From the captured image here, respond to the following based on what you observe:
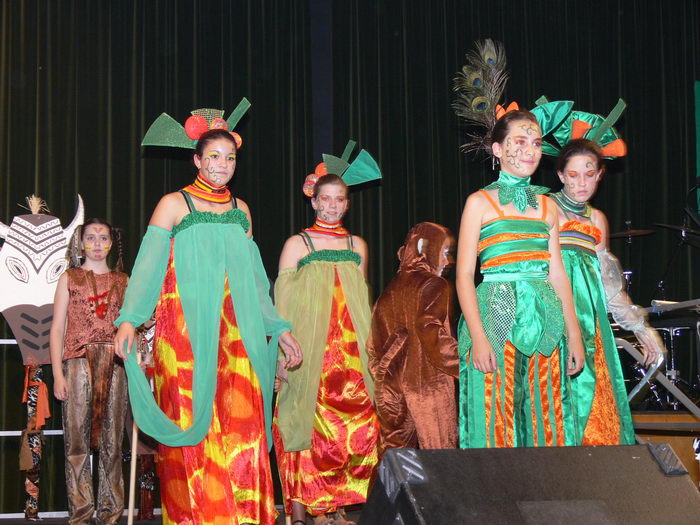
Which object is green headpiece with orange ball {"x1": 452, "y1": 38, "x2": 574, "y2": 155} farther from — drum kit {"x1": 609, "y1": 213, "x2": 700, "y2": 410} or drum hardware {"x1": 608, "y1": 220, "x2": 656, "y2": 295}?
drum hardware {"x1": 608, "y1": 220, "x2": 656, "y2": 295}

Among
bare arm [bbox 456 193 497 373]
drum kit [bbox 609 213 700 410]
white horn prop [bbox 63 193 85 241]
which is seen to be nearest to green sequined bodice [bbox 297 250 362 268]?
bare arm [bbox 456 193 497 373]

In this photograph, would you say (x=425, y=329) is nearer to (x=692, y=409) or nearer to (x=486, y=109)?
(x=486, y=109)

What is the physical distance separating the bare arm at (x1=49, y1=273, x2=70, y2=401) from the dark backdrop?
100 centimetres

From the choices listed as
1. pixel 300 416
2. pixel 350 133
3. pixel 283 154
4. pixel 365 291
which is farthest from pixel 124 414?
pixel 350 133

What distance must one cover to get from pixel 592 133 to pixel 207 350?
84.9 inches

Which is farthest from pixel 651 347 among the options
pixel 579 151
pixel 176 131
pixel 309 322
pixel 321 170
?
pixel 176 131

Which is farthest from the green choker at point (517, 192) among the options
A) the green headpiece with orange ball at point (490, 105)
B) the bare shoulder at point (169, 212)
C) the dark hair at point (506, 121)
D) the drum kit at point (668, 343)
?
the drum kit at point (668, 343)

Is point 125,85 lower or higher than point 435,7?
lower

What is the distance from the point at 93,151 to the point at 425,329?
3.09 meters

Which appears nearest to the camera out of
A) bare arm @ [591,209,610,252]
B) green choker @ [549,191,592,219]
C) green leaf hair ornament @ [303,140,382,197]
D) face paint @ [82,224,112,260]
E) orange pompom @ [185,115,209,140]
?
orange pompom @ [185,115,209,140]

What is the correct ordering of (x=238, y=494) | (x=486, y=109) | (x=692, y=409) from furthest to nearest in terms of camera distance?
1. (x=692, y=409)
2. (x=486, y=109)
3. (x=238, y=494)

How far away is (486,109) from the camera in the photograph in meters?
4.05

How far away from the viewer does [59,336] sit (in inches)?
194

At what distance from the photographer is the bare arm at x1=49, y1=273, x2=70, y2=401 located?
484cm
